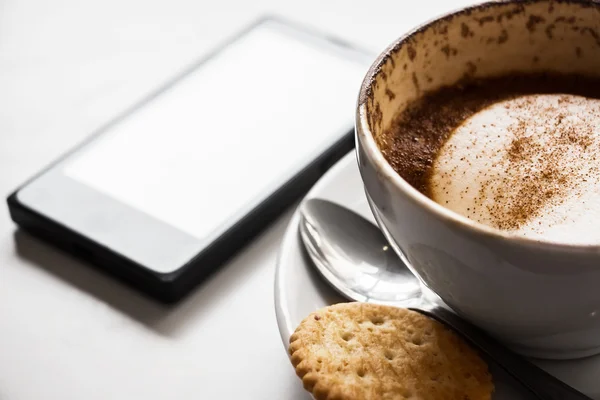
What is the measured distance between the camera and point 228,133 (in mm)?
1243

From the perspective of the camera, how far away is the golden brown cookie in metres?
0.78

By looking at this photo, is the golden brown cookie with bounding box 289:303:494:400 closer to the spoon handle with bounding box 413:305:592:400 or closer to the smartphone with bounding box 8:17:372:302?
the spoon handle with bounding box 413:305:592:400

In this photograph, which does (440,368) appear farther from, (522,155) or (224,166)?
(224,166)

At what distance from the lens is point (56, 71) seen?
1479 mm

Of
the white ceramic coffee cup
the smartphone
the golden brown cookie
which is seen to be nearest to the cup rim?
the white ceramic coffee cup

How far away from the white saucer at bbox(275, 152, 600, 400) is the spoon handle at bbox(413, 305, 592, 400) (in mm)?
20

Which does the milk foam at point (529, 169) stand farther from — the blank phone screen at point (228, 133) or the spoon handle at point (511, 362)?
the blank phone screen at point (228, 133)

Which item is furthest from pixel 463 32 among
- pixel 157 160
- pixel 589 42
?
pixel 157 160

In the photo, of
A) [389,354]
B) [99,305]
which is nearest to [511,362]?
[389,354]

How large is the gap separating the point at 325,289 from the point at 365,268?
6 centimetres

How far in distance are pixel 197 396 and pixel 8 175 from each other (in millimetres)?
524

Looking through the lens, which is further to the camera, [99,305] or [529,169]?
[99,305]

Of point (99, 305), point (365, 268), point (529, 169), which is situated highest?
point (529, 169)

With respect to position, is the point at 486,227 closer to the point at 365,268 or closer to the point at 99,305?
the point at 365,268
